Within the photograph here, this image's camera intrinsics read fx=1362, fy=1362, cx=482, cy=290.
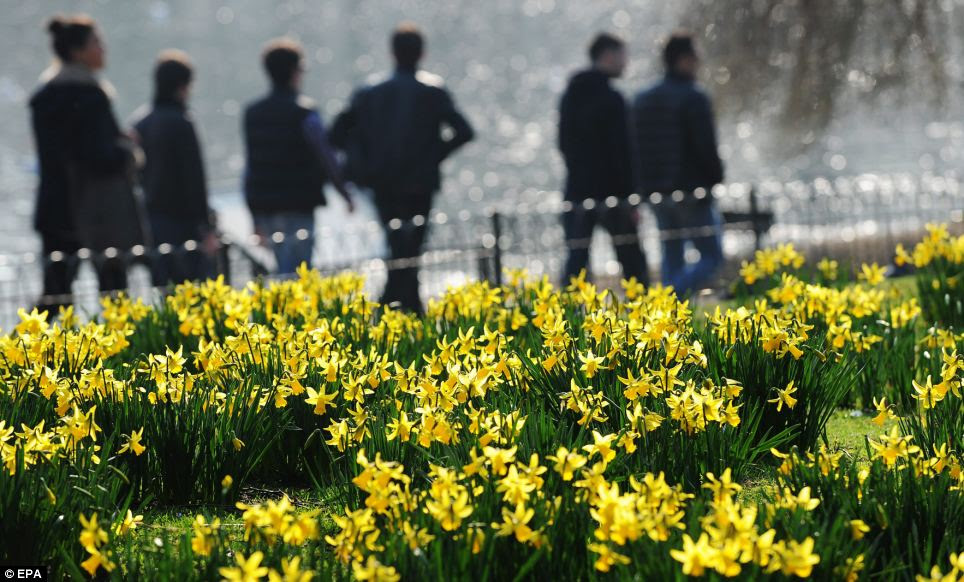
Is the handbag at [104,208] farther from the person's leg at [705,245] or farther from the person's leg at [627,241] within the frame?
the person's leg at [705,245]

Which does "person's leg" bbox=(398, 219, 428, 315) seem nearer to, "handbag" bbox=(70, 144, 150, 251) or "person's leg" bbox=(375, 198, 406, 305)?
"person's leg" bbox=(375, 198, 406, 305)

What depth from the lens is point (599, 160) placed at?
9.36 m

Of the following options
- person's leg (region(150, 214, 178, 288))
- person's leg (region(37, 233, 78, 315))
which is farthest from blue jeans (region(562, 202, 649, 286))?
person's leg (region(37, 233, 78, 315))

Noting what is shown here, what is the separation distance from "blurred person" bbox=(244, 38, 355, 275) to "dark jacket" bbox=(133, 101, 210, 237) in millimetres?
353

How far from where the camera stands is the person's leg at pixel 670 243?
31.4ft

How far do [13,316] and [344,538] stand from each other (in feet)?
21.2

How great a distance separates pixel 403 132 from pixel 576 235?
144 centimetres

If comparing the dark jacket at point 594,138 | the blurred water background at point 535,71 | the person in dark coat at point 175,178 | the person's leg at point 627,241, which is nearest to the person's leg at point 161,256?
the person in dark coat at point 175,178

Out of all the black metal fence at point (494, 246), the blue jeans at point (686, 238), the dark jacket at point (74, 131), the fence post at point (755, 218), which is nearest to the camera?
the dark jacket at point (74, 131)

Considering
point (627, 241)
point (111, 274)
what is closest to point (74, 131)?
point (111, 274)

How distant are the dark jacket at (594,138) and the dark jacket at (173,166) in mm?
2472

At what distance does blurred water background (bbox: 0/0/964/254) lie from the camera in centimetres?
2012

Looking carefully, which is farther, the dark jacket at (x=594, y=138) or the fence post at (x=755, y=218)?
the fence post at (x=755, y=218)

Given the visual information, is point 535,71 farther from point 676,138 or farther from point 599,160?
point 599,160
